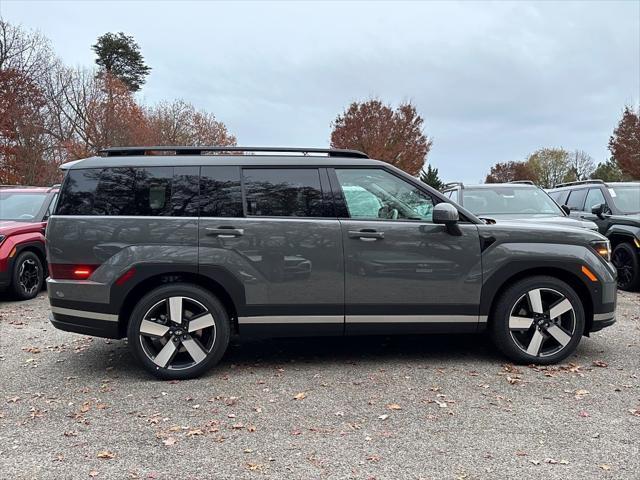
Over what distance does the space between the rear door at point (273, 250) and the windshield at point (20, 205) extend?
5842 mm

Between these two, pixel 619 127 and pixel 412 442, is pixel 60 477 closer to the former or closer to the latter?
pixel 412 442

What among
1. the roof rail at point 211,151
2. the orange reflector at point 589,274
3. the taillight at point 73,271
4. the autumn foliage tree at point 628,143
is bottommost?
the orange reflector at point 589,274

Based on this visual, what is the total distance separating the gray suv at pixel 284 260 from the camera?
14.5 ft

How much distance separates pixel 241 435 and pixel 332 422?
0.63m

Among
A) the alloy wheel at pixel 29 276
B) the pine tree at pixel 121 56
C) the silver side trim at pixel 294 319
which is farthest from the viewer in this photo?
the pine tree at pixel 121 56

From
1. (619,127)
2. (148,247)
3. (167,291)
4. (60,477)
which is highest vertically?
(619,127)

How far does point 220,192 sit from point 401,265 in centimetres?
168

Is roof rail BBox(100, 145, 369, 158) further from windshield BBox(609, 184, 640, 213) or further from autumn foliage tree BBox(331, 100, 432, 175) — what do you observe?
autumn foliage tree BBox(331, 100, 432, 175)

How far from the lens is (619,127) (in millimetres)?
32500

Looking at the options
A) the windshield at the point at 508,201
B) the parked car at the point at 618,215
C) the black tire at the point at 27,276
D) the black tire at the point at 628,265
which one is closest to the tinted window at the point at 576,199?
the parked car at the point at 618,215

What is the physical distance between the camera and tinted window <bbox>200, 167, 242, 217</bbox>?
4.54 meters

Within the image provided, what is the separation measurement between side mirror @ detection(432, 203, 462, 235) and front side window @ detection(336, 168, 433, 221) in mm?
156

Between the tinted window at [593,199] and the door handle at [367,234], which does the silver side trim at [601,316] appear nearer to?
the door handle at [367,234]

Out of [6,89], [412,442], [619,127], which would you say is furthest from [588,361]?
[619,127]
